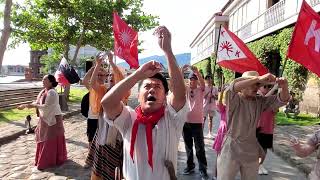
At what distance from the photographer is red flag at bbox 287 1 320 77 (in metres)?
4.52

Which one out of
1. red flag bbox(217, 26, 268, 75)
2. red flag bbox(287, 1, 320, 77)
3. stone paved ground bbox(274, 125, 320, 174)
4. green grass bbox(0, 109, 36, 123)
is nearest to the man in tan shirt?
red flag bbox(287, 1, 320, 77)

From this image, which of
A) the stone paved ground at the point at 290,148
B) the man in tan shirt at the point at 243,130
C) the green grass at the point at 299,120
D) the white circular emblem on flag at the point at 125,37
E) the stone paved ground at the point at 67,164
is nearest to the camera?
the man in tan shirt at the point at 243,130

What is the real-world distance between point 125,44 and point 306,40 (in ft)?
9.52

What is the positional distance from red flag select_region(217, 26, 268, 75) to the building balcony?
9.89 metres

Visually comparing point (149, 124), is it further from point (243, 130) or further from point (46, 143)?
point (46, 143)

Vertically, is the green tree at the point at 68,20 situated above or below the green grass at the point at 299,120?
above

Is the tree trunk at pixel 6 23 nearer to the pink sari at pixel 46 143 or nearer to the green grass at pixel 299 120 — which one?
the pink sari at pixel 46 143

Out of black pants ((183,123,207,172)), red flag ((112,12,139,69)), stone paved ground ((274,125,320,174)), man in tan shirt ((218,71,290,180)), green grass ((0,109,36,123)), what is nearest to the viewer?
man in tan shirt ((218,71,290,180))

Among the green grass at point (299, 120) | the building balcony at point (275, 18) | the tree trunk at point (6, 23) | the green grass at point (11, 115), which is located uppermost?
the building balcony at point (275, 18)

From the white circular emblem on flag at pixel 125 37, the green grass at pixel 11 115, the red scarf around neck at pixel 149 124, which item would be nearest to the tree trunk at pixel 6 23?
the green grass at pixel 11 115

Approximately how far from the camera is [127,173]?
9.44 ft

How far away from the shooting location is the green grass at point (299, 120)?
14.0 m

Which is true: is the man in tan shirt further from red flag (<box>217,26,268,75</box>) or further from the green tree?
the green tree

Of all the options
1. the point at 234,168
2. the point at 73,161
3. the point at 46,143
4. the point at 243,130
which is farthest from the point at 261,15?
the point at 234,168
